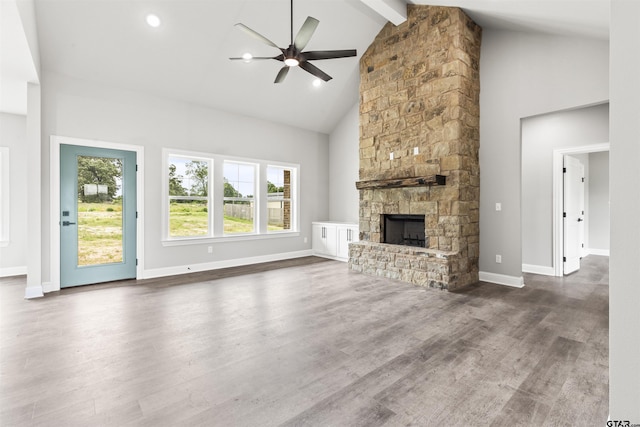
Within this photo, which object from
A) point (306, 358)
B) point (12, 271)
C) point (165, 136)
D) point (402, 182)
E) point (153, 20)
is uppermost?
point (153, 20)

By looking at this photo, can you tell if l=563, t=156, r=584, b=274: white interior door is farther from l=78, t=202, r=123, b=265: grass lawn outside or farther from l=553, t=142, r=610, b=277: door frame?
l=78, t=202, r=123, b=265: grass lawn outside

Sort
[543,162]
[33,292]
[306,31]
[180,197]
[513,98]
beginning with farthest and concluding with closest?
1. [180,197]
2. [543,162]
3. [513,98]
4. [33,292]
5. [306,31]

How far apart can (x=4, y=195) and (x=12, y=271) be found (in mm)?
1343

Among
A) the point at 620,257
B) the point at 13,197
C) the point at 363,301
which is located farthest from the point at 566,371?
the point at 13,197

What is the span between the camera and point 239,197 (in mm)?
6492

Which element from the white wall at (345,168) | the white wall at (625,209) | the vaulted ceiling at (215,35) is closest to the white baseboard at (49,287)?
the vaulted ceiling at (215,35)

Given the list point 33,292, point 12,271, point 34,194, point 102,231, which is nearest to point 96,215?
point 102,231

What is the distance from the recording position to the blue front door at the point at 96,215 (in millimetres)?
4594

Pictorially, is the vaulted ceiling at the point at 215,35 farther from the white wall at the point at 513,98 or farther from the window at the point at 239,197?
the window at the point at 239,197

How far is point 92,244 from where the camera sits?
4.83 m

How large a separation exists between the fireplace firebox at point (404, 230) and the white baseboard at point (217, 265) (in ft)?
7.89

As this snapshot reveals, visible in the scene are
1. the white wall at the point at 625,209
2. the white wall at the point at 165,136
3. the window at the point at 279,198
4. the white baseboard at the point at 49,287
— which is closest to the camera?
the white wall at the point at 625,209

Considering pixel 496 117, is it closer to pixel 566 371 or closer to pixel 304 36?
pixel 304 36

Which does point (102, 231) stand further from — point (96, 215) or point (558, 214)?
point (558, 214)
